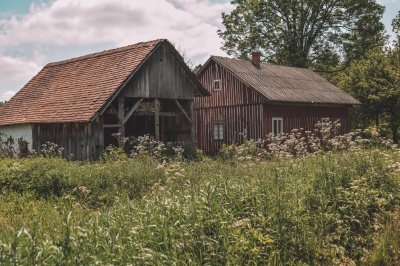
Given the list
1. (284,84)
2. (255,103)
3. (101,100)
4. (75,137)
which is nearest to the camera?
(101,100)

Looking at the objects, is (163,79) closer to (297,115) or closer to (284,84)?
(297,115)

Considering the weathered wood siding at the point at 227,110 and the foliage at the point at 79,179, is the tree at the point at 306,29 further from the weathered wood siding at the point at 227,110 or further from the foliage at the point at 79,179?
the foliage at the point at 79,179

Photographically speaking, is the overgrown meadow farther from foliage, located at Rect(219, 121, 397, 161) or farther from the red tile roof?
the red tile roof

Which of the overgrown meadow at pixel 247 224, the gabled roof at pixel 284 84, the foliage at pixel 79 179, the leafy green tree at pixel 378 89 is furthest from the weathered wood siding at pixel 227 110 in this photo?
the overgrown meadow at pixel 247 224

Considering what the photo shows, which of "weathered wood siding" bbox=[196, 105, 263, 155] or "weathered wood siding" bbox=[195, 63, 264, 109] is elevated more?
"weathered wood siding" bbox=[195, 63, 264, 109]

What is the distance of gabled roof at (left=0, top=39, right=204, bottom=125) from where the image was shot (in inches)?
658

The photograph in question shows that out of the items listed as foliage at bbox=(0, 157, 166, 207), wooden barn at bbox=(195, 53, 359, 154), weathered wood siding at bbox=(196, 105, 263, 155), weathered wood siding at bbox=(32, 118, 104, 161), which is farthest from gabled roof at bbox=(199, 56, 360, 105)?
foliage at bbox=(0, 157, 166, 207)

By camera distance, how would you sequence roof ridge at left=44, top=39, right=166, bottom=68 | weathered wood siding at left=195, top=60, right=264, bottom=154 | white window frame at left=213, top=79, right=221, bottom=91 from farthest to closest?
white window frame at left=213, top=79, right=221, bottom=91
weathered wood siding at left=195, top=60, right=264, bottom=154
roof ridge at left=44, top=39, right=166, bottom=68

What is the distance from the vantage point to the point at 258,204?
606cm

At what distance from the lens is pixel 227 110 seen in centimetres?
2488

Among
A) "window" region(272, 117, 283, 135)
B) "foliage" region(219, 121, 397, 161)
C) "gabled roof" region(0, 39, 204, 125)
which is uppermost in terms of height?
"gabled roof" region(0, 39, 204, 125)

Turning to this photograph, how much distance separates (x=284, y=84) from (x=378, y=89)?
6345 mm

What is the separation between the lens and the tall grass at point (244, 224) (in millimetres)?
4425

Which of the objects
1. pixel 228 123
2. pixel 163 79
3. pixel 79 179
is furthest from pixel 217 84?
pixel 79 179
